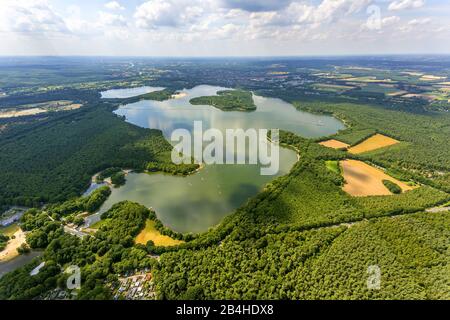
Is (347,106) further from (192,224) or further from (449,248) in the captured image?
(192,224)

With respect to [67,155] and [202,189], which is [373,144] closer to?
[202,189]

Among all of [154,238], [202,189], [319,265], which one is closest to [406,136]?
[319,265]

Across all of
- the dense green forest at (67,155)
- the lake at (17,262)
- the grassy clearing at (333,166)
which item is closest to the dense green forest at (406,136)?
the grassy clearing at (333,166)

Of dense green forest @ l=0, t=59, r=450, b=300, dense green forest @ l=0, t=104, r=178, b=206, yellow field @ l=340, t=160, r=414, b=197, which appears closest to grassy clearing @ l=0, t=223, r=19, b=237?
dense green forest @ l=0, t=59, r=450, b=300

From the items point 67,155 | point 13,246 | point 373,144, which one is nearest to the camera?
point 13,246

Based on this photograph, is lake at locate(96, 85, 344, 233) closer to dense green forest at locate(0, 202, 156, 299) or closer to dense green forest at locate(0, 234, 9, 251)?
dense green forest at locate(0, 202, 156, 299)

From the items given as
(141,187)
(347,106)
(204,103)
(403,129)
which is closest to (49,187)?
(141,187)
